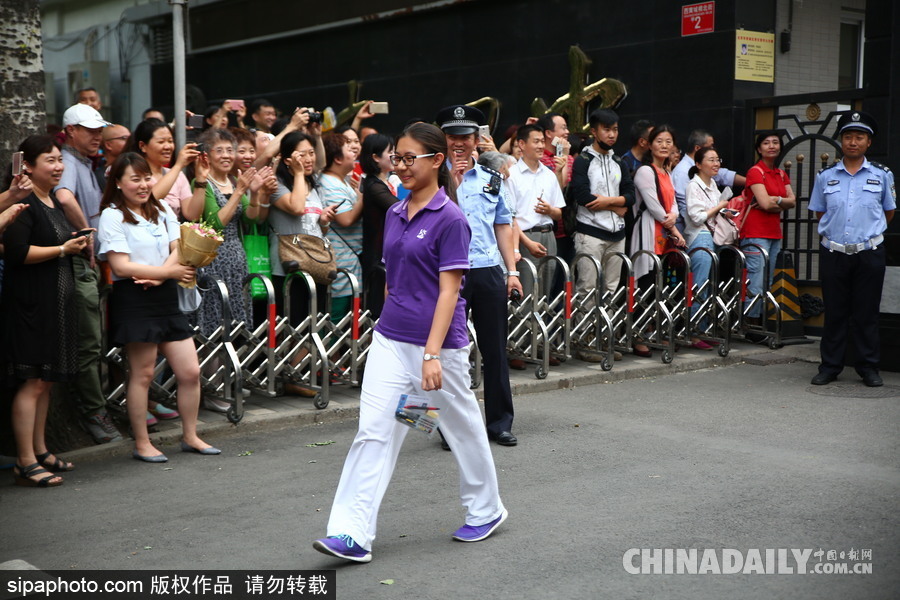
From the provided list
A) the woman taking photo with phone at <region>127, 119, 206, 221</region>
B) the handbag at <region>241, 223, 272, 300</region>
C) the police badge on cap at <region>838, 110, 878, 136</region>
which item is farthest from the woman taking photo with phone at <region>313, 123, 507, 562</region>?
the police badge on cap at <region>838, 110, 878, 136</region>

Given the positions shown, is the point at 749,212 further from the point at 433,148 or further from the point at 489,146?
the point at 433,148

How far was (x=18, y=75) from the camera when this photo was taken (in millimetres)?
6496

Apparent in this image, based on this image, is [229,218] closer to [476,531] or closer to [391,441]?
[391,441]

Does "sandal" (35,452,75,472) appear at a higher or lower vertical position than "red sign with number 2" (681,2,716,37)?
lower

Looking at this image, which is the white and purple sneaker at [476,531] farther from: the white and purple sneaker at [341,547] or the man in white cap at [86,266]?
the man in white cap at [86,266]

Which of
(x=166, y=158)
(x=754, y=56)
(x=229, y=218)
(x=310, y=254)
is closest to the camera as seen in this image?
(x=166, y=158)

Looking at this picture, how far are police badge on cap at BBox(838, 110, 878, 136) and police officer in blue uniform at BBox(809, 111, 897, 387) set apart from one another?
0.01 m

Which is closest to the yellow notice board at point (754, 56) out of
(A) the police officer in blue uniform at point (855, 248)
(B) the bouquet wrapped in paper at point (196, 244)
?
(A) the police officer in blue uniform at point (855, 248)

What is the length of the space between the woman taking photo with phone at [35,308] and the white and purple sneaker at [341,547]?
2.28 meters

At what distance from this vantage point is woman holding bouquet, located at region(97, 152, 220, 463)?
6.22 m

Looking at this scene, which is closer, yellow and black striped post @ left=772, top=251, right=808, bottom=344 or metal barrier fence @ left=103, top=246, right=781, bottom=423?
metal barrier fence @ left=103, top=246, right=781, bottom=423

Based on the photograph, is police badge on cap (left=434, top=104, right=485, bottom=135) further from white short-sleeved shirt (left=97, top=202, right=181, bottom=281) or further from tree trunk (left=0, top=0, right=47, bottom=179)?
tree trunk (left=0, top=0, right=47, bottom=179)

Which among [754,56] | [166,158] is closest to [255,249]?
[166,158]
